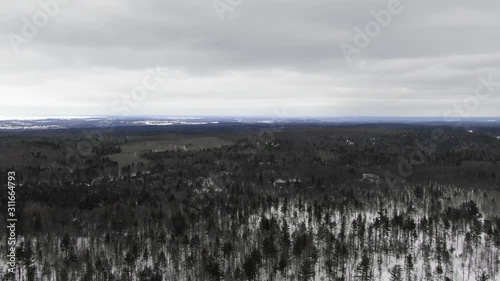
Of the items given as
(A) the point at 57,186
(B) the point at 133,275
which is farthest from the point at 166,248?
(A) the point at 57,186

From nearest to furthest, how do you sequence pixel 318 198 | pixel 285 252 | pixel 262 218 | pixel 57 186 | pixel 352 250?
1. pixel 285 252
2. pixel 352 250
3. pixel 262 218
4. pixel 318 198
5. pixel 57 186

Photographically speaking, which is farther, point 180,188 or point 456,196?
point 180,188

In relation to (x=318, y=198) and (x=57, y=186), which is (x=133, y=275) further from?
(x=57, y=186)

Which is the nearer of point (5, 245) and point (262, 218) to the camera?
point (5, 245)

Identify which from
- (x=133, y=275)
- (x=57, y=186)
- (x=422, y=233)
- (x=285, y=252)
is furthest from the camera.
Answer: (x=57, y=186)

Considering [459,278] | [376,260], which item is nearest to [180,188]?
[376,260]

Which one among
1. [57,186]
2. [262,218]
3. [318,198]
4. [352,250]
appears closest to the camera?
[352,250]

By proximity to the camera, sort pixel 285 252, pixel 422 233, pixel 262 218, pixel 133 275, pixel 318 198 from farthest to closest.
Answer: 1. pixel 318 198
2. pixel 262 218
3. pixel 422 233
4. pixel 285 252
5. pixel 133 275

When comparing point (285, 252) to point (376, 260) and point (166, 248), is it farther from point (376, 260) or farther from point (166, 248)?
point (166, 248)
